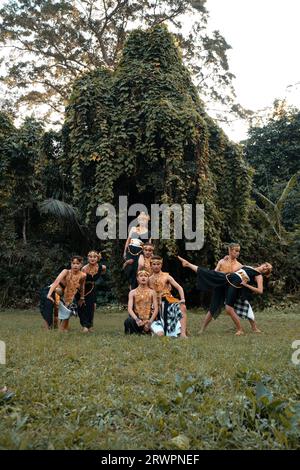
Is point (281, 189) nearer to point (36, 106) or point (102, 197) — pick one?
point (102, 197)

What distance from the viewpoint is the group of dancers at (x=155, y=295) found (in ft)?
26.1

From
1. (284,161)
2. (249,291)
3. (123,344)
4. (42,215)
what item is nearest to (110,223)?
(42,215)

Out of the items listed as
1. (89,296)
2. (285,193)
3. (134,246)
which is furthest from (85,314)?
(285,193)

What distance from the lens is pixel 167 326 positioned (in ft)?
26.2

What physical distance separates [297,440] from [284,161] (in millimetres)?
20097

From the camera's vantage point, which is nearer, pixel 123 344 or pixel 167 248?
pixel 123 344

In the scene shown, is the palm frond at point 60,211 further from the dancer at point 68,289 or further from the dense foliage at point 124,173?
the dancer at point 68,289

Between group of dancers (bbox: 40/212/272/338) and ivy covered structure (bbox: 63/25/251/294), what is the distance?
4763mm

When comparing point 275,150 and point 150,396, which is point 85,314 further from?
point 275,150

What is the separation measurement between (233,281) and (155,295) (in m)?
1.58

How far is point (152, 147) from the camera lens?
555 inches

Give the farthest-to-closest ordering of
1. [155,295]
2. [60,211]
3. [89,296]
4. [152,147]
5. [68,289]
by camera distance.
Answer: [60,211]
[152,147]
[89,296]
[68,289]
[155,295]

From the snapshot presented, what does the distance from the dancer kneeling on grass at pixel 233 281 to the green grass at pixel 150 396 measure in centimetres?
200

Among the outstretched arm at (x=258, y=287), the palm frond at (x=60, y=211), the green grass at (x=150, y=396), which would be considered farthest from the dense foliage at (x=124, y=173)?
the green grass at (x=150, y=396)
